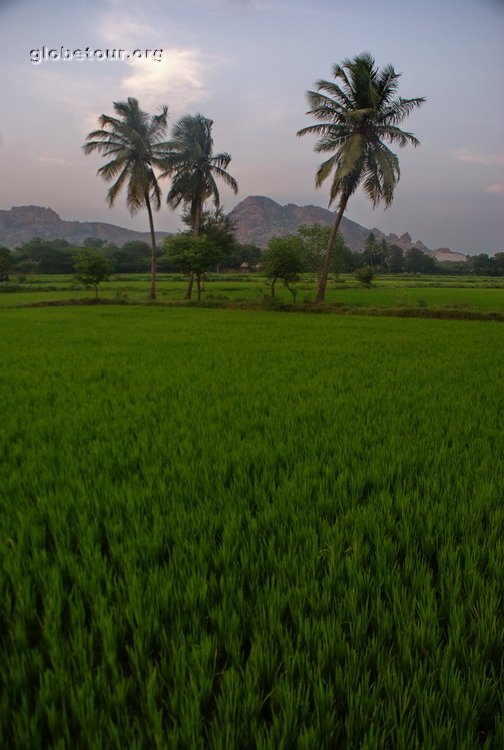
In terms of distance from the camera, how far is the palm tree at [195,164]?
21203 millimetres

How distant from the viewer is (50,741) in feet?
2.82

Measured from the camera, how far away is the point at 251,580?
1.34m

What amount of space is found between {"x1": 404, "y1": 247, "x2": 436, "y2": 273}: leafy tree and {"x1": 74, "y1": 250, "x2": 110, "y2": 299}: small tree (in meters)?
82.3

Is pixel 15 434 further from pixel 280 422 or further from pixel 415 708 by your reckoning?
pixel 415 708

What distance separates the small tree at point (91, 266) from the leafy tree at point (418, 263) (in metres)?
82.3

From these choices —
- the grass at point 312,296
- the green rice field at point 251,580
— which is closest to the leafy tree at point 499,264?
the grass at point 312,296

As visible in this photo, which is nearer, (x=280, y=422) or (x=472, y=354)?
(x=280, y=422)

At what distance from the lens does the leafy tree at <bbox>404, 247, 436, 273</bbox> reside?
294 ft

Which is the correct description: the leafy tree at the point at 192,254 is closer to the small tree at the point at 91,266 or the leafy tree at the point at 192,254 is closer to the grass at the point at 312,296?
the grass at the point at 312,296

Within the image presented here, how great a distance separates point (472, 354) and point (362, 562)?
266 inches

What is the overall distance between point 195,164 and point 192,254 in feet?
17.4

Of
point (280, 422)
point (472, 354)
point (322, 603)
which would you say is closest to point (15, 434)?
point (280, 422)

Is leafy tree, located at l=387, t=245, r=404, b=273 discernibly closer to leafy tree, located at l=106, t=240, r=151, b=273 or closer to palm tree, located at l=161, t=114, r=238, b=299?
leafy tree, located at l=106, t=240, r=151, b=273

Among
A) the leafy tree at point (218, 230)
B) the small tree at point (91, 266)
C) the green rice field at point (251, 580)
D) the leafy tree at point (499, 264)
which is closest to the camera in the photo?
the green rice field at point (251, 580)
